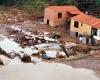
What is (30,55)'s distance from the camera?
3603 cm

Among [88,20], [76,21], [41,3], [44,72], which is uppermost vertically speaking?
[88,20]

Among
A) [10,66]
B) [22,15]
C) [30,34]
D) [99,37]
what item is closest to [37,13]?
[22,15]

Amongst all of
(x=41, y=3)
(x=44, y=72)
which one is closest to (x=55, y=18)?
(x=41, y=3)

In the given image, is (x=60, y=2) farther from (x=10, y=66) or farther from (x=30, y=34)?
(x=10, y=66)

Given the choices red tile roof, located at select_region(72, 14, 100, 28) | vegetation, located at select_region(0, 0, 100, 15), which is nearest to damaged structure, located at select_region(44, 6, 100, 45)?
red tile roof, located at select_region(72, 14, 100, 28)

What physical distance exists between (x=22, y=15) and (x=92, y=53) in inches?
486

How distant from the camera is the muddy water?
106 ft

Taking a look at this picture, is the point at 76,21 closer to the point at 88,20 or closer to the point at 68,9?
the point at 88,20

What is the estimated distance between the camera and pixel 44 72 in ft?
109

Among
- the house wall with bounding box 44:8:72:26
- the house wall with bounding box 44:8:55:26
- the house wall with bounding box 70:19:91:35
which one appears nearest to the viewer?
the house wall with bounding box 70:19:91:35

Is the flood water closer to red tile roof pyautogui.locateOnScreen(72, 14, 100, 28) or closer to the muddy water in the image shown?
the muddy water

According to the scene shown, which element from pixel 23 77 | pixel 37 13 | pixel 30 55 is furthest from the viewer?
pixel 37 13

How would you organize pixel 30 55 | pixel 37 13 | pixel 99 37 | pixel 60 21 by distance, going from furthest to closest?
1. pixel 37 13
2. pixel 60 21
3. pixel 99 37
4. pixel 30 55

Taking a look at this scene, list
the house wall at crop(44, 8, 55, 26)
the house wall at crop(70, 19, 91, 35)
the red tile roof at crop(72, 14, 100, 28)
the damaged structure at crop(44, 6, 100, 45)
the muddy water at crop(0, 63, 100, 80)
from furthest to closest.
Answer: the house wall at crop(44, 8, 55, 26) → the house wall at crop(70, 19, 91, 35) → the red tile roof at crop(72, 14, 100, 28) → the damaged structure at crop(44, 6, 100, 45) → the muddy water at crop(0, 63, 100, 80)
